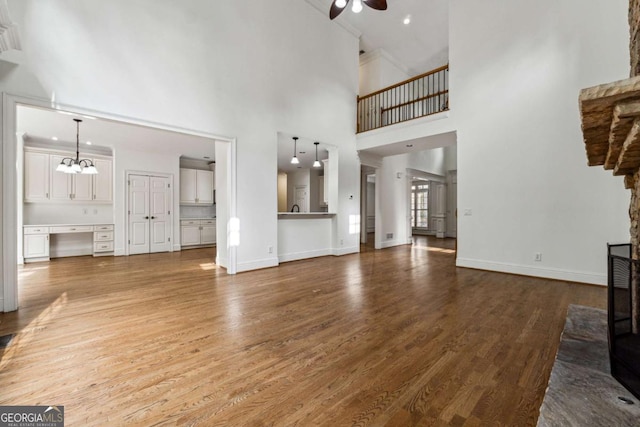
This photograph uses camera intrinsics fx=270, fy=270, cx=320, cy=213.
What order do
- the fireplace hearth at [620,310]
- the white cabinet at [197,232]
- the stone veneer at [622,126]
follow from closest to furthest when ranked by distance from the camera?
the stone veneer at [622,126] → the fireplace hearth at [620,310] → the white cabinet at [197,232]

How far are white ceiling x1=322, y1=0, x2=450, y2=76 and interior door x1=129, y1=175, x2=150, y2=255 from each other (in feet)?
20.3

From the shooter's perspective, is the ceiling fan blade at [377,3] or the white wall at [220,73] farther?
the ceiling fan blade at [377,3]

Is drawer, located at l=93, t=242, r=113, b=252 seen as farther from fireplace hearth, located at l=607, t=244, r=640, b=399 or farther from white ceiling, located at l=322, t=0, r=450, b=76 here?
fireplace hearth, located at l=607, t=244, r=640, b=399

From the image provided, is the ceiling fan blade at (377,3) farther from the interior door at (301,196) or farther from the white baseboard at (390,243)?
the interior door at (301,196)

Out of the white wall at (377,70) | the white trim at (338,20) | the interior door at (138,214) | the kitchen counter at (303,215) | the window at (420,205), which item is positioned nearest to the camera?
the kitchen counter at (303,215)

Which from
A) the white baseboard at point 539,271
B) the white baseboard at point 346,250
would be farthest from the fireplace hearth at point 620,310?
the white baseboard at point 346,250

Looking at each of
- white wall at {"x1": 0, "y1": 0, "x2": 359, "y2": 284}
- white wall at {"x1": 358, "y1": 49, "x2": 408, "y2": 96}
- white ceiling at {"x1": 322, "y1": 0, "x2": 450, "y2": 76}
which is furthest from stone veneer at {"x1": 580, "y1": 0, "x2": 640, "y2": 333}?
white wall at {"x1": 358, "y1": 49, "x2": 408, "y2": 96}

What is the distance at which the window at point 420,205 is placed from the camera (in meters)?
Result: 11.4

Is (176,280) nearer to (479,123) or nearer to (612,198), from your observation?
(479,123)

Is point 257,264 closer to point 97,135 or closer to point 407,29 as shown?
point 97,135

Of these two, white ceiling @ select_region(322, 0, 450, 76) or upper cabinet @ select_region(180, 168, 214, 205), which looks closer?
white ceiling @ select_region(322, 0, 450, 76)

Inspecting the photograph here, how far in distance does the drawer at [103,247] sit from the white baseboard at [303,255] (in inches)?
174

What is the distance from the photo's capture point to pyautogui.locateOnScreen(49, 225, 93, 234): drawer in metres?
5.88

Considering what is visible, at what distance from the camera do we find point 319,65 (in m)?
5.94
